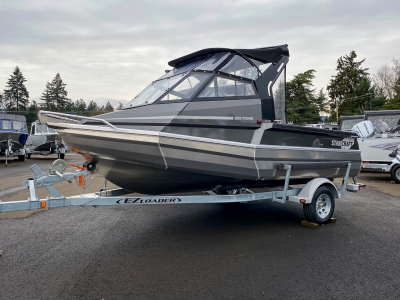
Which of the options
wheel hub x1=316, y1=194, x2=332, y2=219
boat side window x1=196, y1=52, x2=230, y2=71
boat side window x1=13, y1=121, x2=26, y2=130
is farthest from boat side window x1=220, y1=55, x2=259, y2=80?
boat side window x1=13, y1=121, x2=26, y2=130

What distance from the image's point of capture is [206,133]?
4555 mm

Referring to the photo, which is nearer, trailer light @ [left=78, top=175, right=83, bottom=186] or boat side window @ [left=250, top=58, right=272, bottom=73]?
trailer light @ [left=78, top=175, right=83, bottom=186]

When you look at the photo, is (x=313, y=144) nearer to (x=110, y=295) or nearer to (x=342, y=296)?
(x=342, y=296)

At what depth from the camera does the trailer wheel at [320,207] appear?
5727 millimetres

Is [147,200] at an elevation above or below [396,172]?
above

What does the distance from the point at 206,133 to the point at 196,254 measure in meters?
1.64

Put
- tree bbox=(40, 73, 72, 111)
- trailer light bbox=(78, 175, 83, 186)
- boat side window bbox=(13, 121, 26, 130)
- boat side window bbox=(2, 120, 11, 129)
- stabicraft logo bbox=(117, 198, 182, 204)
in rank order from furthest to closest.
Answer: tree bbox=(40, 73, 72, 111), boat side window bbox=(13, 121, 26, 130), boat side window bbox=(2, 120, 11, 129), trailer light bbox=(78, 175, 83, 186), stabicraft logo bbox=(117, 198, 182, 204)

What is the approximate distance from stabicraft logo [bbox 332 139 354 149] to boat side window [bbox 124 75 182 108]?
319 centimetres

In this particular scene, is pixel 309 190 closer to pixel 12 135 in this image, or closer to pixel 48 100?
pixel 12 135

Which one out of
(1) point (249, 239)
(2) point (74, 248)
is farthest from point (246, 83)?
(2) point (74, 248)

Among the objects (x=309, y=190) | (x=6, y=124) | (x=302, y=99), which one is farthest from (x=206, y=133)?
(x=302, y=99)

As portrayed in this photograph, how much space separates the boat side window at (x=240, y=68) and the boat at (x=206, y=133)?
2 cm

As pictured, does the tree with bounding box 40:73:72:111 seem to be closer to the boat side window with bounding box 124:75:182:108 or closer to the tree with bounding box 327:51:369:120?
the tree with bounding box 327:51:369:120

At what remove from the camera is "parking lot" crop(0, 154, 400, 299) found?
3.49m
